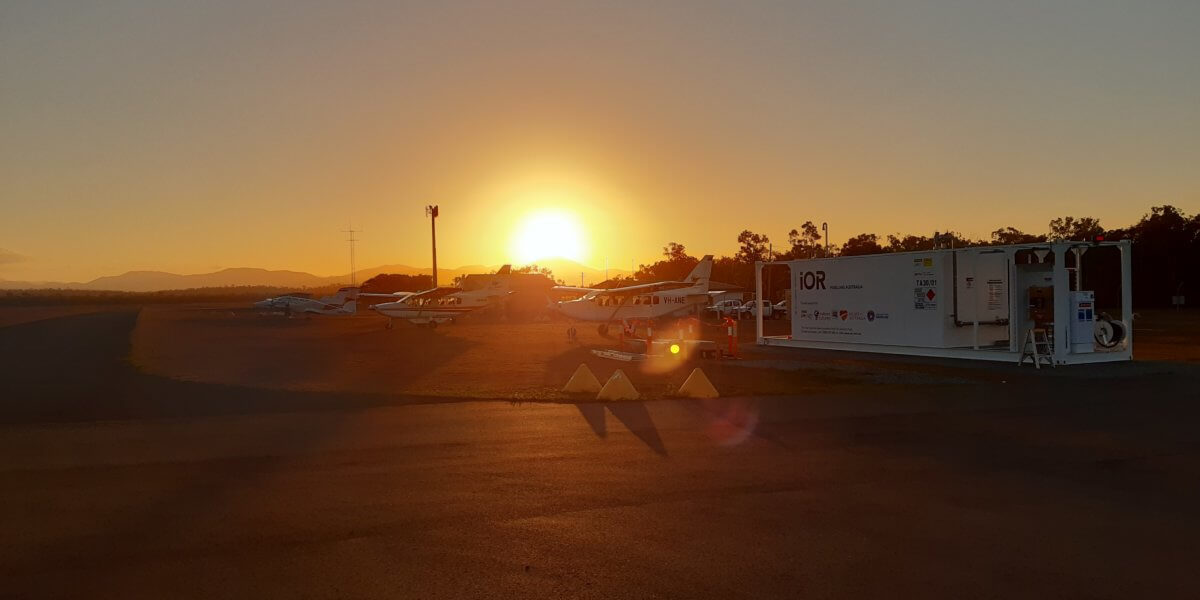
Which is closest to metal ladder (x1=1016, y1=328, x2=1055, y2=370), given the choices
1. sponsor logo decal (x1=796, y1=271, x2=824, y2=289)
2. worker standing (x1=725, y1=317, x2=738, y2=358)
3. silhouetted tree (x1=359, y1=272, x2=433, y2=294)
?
sponsor logo decal (x1=796, y1=271, x2=824, y2=289)

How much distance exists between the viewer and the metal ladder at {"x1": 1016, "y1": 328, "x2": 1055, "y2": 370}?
2190cm

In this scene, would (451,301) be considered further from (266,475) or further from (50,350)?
(266,475)

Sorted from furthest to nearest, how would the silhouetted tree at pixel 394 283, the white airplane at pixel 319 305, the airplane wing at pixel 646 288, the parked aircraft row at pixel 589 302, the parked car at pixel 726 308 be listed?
the silhouetted tree at pixel 394 283
the white airplane at pixel 319 305
the parked car at pixel 726 308
the airplane wing at pixel 646 288
the parked aircraft row at pixel 589 302

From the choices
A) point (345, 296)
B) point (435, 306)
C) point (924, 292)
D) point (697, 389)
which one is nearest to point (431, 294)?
point (435, 306)

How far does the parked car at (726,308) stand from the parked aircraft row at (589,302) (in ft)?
27.9

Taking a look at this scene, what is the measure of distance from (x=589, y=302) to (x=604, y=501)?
33.6 m

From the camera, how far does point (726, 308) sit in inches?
2411

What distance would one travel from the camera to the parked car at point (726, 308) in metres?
59.4

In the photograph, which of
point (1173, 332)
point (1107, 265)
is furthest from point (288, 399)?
point (1107, 265)

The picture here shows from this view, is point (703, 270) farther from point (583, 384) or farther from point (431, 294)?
point (583, 384)

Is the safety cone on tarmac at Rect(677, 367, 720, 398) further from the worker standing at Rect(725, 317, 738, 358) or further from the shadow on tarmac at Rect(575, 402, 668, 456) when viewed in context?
the worker standing at Rect(725, 317, 738, 358)

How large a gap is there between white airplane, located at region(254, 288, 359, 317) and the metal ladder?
50968mm

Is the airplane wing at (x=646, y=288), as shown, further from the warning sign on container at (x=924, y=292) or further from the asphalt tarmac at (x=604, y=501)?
the asphalt tarmac at (x=604, y=501)

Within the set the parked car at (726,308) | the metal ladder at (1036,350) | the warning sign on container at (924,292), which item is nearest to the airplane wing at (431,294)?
the parked car at (726,308)
